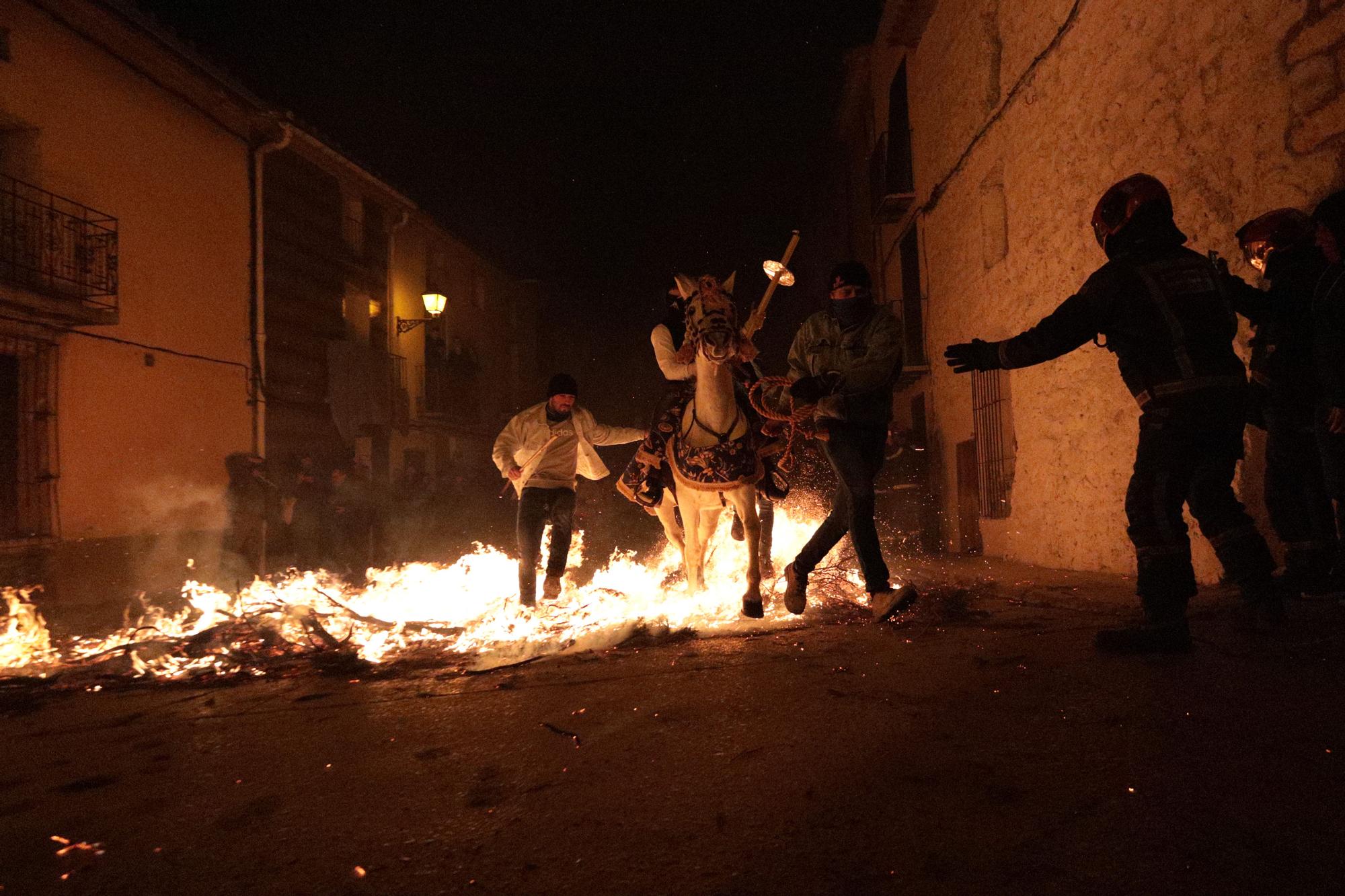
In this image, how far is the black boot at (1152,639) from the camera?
133 inches

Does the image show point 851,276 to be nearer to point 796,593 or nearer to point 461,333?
point 796,593

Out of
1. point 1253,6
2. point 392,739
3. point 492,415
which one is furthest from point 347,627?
point 492,415

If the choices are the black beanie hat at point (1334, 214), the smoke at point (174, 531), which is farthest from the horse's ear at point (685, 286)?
the smoke at point (174, 531)

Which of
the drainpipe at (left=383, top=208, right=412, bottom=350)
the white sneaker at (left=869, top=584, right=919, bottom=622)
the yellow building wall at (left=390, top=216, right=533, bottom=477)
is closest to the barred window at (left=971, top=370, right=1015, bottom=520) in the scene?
the white sneaker at (left=869, top=584, right=919, bottom=622)

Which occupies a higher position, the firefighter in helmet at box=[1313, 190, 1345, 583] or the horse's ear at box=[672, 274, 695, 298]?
the horse's ear at box=[672, 274, 695, 298]

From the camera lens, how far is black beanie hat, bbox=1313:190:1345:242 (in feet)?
13.8

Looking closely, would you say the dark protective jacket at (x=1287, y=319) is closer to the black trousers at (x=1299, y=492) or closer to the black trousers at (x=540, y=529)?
the black trousers at (x=1299, y=492)

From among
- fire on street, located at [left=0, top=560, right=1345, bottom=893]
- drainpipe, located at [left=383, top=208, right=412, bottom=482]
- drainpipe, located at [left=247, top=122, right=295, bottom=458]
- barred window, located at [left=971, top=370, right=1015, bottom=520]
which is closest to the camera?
fire on street, located at [left=0, top=560, right=1345, bottom=893]

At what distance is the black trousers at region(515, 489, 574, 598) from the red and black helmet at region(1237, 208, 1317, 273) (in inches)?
202

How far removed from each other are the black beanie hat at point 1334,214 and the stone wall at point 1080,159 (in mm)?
204

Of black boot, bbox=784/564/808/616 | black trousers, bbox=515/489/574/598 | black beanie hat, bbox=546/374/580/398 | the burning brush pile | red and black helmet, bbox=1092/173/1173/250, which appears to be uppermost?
red and black helmet, bbox=1092/173/1173/250

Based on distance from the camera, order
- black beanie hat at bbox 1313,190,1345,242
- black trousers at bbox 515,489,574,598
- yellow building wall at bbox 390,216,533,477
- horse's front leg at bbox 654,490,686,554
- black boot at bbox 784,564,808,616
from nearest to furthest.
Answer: black beanie hat at bbox 1313,190,1345,242, black boot at bbox 784,564,808,616, horse's front leg at bbox 654,490,686,554, black trousers at bbox 515,489,574,598, yellow building wall at bbox 390,216,533,477

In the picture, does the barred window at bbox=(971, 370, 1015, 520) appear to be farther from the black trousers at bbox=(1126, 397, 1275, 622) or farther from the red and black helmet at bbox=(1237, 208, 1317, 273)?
the black trousers at bbox=(1126, 397, 1275, 622)

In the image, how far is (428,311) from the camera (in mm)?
20953
